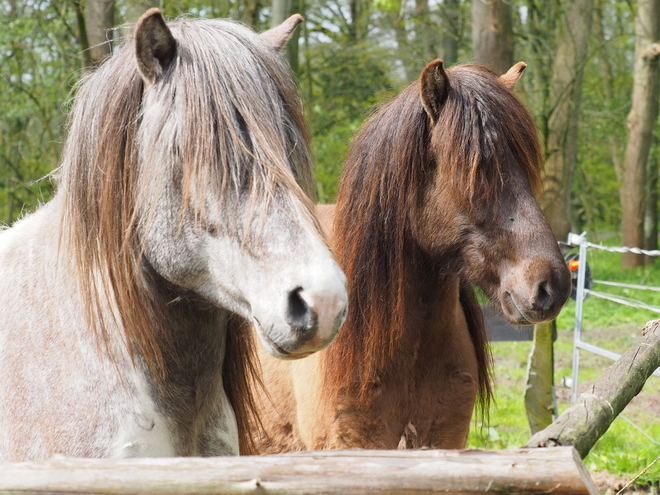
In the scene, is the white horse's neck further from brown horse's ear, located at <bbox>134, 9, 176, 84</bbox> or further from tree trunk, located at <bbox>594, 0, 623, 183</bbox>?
tree trunk, located at <bbox>594, 0, 623, 183</bbox>

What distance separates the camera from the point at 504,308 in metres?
2.89

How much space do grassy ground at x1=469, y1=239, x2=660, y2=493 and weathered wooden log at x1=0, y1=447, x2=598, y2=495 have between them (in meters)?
2.44

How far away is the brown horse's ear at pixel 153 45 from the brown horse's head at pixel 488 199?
4.11 feet

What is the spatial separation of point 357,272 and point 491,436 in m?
3.13

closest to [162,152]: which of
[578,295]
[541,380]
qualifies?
[541,380]

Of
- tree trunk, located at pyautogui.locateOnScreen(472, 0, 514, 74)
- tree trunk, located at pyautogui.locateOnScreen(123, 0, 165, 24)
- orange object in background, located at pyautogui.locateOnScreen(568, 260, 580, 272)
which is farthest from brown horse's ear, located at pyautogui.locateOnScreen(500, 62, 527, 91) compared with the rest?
tree trunk, located at pyautogui.locateOnScreen(123, 0, 165, 24)

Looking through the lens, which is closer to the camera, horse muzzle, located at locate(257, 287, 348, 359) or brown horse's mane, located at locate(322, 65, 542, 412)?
horse muzzle, located at locate(257, 287, 348, 359)

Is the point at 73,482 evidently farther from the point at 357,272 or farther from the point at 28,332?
the point at 357,272

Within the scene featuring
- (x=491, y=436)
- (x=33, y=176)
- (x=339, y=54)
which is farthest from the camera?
(x=339, y=54)

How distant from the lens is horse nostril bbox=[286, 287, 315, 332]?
1613 mm

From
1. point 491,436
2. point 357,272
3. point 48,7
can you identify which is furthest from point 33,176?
point 357,272

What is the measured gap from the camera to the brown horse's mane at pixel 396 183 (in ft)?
9.61

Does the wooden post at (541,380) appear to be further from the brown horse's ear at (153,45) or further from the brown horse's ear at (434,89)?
the brown horse's ear at (153,45)

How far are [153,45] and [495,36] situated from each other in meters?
4.99
